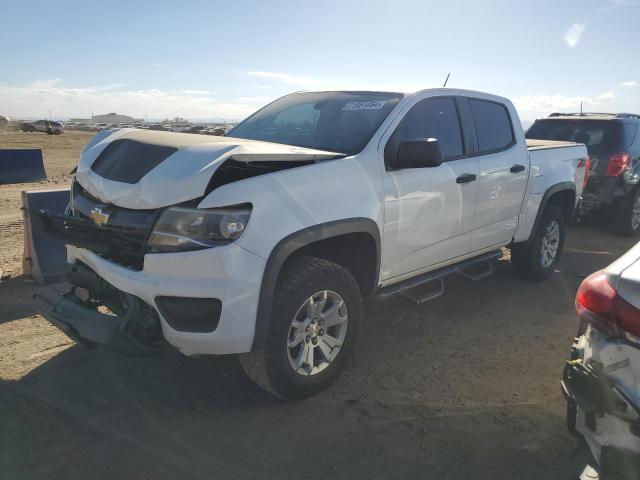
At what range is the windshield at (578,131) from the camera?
8.43 meters

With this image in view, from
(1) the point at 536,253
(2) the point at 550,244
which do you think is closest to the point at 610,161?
(2) the point at 550,244

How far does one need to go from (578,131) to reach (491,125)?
4492 millimetres

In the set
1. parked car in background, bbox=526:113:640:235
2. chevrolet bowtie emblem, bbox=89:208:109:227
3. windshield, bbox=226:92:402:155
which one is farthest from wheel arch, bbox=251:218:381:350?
parked car in background, bbox=526:113:640:235

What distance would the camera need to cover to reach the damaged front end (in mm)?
3012

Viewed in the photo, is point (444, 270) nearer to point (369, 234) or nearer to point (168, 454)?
point (369, 234)

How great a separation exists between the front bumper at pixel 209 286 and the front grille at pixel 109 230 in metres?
0.12

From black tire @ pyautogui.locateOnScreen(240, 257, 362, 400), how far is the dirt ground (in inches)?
6.3

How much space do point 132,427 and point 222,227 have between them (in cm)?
128

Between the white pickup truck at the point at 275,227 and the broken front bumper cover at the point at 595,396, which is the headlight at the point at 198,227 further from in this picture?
the broken front bumper cover at the point at 595,396

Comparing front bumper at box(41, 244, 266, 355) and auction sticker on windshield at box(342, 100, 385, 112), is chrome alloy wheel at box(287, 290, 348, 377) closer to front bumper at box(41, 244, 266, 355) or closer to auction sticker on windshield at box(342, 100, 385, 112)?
front bumper at box(41, 244, 266, 355)

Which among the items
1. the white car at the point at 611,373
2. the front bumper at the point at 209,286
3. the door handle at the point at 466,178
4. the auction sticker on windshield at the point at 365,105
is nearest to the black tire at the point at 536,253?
the door handle at the point at 466,178

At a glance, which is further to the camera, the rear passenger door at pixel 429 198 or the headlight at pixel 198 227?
the rear passenger door at pixel 429 198

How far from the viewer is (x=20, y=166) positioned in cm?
1280

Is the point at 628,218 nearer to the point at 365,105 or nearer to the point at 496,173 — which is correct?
the point at 496,173
